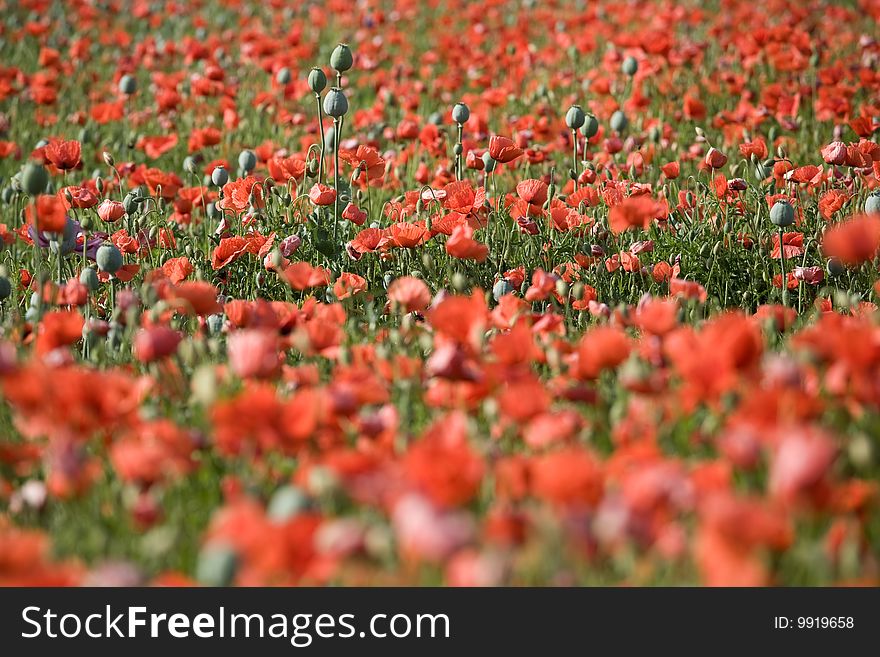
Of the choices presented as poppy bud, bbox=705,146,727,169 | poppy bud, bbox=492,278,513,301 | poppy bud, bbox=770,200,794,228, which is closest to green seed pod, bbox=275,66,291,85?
poppy bud, bbox=705,146,727,169

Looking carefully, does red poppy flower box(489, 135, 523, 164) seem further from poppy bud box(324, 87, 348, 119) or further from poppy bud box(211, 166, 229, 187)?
poppy bud box(211, 166, 229, 187)

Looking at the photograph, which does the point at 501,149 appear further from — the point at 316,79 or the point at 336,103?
the point at 316,79

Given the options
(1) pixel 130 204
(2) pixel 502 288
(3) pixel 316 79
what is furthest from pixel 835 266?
(1) pixel 130 204

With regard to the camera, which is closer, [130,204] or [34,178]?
[34,178]

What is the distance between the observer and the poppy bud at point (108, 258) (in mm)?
2703

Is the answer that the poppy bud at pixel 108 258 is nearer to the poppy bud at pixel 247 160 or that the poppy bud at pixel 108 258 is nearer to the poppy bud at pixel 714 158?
the poppy bud at pixel 247 160

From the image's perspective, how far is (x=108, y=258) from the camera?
2.71 m

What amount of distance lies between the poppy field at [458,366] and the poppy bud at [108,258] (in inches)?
0.5

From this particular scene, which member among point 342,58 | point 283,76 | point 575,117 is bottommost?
point 575,117

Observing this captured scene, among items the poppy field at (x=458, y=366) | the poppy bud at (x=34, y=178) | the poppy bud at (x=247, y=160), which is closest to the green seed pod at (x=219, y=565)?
the poppy field at (x=458, y=366)

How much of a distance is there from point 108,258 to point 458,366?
135cm
